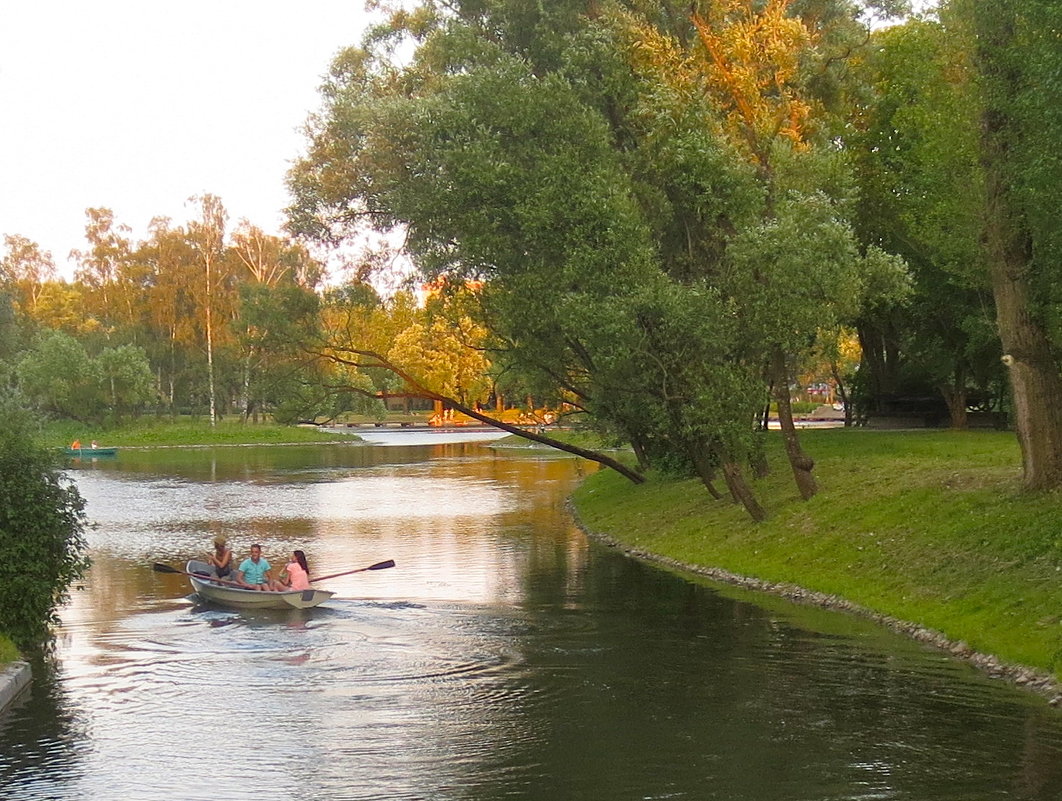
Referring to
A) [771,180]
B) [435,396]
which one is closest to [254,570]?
[435,396]

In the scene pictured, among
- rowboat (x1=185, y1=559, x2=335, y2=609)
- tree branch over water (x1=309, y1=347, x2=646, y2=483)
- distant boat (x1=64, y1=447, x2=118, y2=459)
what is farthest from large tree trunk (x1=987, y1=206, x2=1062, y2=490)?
distant boat (x1=64, y1=447, x2=118, y2=459)

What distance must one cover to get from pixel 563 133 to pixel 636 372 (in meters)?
6.03

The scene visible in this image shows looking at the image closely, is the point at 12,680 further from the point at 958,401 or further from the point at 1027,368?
the point at 958,401

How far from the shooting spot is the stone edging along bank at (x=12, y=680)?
1727cm

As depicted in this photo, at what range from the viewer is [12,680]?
17.9 m

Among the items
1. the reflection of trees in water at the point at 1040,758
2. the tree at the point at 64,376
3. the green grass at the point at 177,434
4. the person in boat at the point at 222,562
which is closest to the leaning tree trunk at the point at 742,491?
the person in boat at the point at 222,562

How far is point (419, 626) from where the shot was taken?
944 inches

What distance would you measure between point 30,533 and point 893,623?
14771 millimetres

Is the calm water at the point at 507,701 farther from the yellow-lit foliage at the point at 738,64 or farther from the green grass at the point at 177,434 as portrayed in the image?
the green grass at the point at 177,434

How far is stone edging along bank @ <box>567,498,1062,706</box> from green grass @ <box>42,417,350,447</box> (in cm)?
6980

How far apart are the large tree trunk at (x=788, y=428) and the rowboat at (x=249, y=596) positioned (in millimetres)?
11509

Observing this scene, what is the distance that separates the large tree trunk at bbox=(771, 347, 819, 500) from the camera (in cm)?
2956

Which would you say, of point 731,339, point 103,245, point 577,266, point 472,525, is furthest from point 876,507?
point 103,245

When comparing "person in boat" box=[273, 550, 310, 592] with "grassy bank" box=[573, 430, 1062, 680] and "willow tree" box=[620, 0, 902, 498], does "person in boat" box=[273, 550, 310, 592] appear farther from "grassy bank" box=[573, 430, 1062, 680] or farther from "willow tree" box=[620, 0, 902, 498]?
"willow tree" box=[620, 0, 902, 498]
